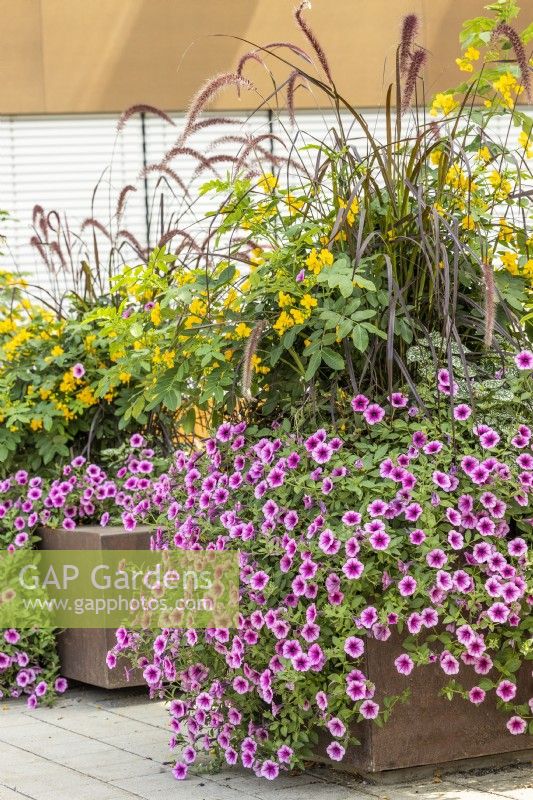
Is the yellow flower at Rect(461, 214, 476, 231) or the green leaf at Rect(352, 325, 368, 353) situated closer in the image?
the green leaf at Rect(352, 325, 368, 353)

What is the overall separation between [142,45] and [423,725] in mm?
6508

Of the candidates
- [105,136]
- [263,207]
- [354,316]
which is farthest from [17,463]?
[105,136]

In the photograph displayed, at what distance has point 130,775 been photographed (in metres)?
3.26

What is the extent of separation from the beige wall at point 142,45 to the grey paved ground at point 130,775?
5.27 metres

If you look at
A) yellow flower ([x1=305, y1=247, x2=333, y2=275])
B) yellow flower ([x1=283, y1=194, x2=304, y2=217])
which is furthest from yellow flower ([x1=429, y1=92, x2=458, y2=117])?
yellow flower ([x1=305, y1=247, x2=333, y2=275])

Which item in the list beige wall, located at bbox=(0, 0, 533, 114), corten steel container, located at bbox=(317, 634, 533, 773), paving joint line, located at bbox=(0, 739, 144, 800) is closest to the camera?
corten steel container, located at bbox=(317, 634, 533, 773)

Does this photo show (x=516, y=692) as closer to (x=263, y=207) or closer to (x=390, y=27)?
(x=263, y=207)

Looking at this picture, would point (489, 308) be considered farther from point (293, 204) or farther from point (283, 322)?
point (293, 204)

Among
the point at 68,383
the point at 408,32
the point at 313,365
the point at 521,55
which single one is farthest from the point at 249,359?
the point at 68,383

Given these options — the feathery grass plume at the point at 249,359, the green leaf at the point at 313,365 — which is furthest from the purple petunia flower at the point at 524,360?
the feathery grass plume at the point at 249,359

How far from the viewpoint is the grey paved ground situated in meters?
2.94

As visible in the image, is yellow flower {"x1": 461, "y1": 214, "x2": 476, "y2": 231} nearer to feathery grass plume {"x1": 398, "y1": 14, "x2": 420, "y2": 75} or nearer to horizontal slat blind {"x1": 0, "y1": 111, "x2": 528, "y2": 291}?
feathery grass plume {"x1": 398, "y1": 14, "x2": 420, "y2": 75}

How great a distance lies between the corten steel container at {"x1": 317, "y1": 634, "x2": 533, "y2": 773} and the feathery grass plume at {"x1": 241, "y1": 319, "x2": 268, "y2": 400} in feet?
→ 2.16

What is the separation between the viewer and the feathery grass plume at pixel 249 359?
9.05ft
